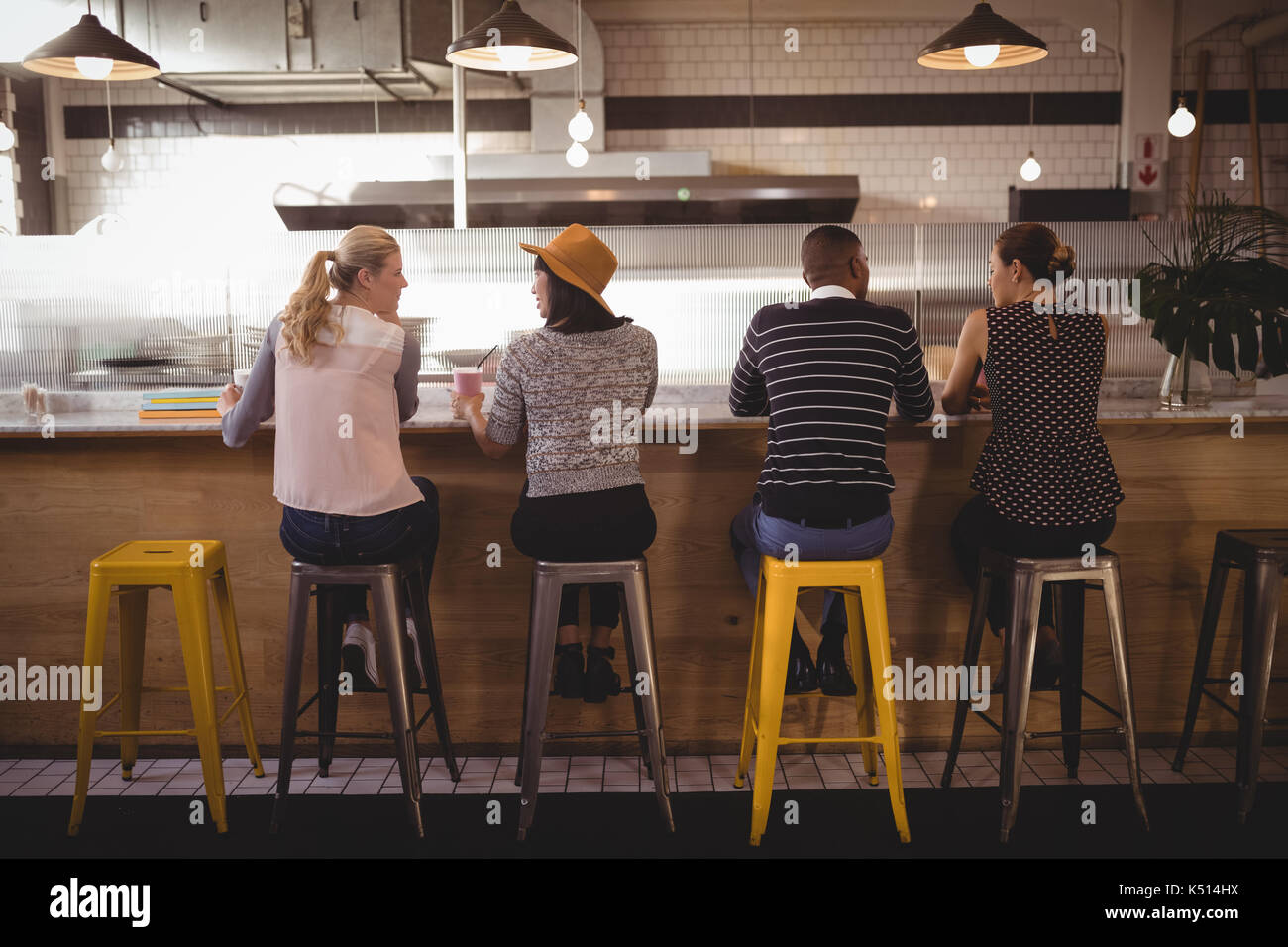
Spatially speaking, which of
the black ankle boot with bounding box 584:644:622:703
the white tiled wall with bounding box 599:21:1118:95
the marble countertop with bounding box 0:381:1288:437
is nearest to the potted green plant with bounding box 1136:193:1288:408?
the marble countertop with bounding box 0:381:1288:437

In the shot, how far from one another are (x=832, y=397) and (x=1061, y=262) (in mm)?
840

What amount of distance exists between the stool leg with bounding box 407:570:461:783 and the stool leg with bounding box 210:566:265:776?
1.66 ft

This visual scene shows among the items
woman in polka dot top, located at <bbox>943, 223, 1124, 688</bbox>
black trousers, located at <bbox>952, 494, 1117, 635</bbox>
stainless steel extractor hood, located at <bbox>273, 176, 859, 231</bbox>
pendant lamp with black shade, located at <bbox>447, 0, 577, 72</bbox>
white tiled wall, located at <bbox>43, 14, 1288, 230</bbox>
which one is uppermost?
white tiled wall, located at <bbox>43, 14, 1288, 230</bbox>

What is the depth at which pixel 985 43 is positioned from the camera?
10.8 feet

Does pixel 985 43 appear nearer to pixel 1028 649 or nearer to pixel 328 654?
pixel 1028 649

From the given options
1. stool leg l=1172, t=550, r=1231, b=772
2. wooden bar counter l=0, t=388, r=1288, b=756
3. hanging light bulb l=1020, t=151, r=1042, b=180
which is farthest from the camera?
hanging light bulb l=1020, t=151, r=1042, b=180

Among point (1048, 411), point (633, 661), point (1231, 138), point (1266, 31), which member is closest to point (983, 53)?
point (1048, 411)

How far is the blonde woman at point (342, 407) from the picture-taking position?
2.28 metres

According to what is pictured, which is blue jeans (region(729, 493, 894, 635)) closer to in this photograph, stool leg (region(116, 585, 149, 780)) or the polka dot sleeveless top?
the polka dot sleeveless top

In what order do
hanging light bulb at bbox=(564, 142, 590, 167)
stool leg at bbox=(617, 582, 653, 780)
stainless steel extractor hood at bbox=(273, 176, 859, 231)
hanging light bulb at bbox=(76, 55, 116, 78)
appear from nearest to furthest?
stool leg at bbox=(617, 582, 653, 780), hanging light bulb at bbox=(76, 55, 116, 78), hanging light bulb at bbox=(564, 142, 590, 167), stainless steel extractor hood at bbox=(273, 176, 859, 231)

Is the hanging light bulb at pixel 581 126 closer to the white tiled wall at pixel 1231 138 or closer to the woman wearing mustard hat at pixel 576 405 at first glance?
the woman wearing mustard hat at pixel 576 405

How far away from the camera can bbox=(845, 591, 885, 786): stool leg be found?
8.63 ft

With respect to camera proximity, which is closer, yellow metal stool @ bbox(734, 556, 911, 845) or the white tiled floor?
yellow metal stool @ bbox(734, 556, 911, 845)
